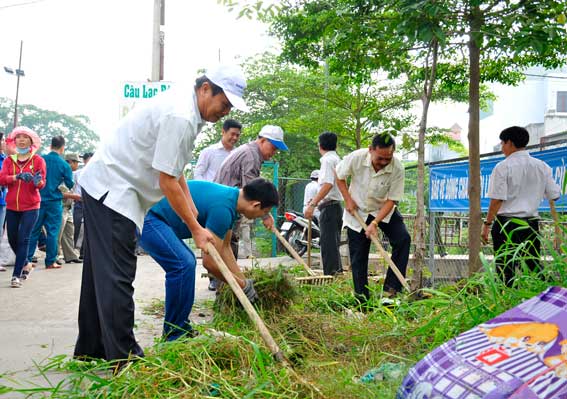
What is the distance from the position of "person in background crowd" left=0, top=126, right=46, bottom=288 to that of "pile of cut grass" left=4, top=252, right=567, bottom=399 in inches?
137

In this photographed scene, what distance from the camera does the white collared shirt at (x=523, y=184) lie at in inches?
212

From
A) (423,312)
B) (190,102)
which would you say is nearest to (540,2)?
(423,312)

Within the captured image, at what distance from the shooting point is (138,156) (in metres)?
3.21

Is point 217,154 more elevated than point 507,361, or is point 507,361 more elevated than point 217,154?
point 217,154

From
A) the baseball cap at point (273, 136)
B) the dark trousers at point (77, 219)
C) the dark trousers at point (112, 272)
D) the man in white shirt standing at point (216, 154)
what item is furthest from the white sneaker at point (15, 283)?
the dark trousers at point (112, 272)

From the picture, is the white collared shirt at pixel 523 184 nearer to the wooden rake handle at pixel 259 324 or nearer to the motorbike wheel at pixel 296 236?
the wooden rake handle at pixel 259 324

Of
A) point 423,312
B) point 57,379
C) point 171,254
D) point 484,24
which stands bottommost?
point 57,379

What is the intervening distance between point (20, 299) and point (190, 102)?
385 centimetres

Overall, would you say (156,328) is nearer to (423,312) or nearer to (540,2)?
(423,312)

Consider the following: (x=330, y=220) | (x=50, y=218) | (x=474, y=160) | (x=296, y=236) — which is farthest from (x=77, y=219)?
(x=474, y=160)

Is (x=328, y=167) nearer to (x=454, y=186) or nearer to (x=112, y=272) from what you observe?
(x=454, y=186)

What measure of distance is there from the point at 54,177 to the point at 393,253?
16.1ft

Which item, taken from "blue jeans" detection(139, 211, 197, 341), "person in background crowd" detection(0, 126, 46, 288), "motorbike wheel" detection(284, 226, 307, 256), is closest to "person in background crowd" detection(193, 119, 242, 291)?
"person in background crowd" detection(0, 126, 46, 288)

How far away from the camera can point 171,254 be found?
3742 millimetres
